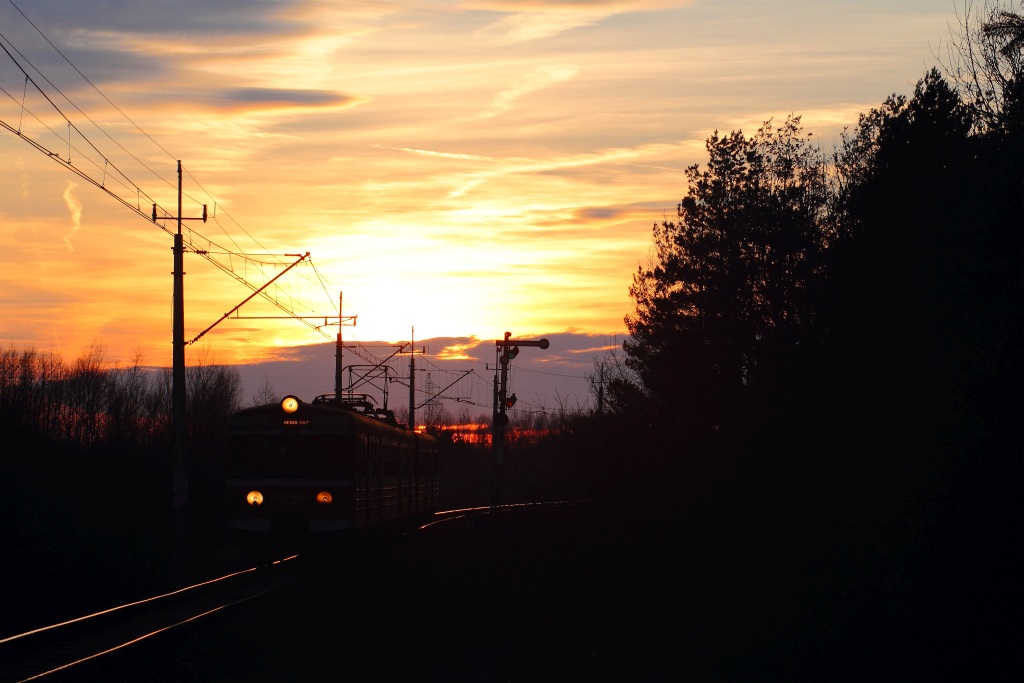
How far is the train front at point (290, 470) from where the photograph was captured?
67.8ft

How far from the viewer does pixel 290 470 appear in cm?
2103

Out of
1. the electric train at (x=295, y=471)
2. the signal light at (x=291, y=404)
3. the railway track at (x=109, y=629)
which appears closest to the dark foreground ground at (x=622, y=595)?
the railway track at (x=109, y=629)

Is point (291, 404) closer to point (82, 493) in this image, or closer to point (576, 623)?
point (576, 623)

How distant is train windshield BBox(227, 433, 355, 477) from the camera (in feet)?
68.7

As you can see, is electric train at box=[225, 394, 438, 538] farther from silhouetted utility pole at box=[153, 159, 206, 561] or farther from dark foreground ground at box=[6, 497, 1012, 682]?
silhouetted utility pole at box=[153, 159, 206, 561]

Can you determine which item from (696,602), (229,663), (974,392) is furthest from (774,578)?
(229,663)

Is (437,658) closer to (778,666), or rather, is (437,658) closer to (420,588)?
(778,666)

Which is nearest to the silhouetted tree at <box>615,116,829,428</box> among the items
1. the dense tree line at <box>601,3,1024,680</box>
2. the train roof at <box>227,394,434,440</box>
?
the dense tree line at <box>601,3,1024,680</box>

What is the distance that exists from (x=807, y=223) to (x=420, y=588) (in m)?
17.6

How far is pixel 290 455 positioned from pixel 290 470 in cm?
29

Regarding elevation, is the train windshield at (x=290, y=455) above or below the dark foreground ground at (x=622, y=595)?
above

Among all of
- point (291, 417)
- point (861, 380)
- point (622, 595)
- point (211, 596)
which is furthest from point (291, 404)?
point (861, 380)

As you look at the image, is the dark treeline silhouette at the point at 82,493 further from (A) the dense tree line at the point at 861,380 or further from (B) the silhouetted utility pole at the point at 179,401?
(A) the dense tree line at the point at 861,380

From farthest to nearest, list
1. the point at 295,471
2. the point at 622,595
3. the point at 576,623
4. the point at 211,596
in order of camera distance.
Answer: the point at 295,471
the point at 622,595
the point at 211,596
the point at 576,623
